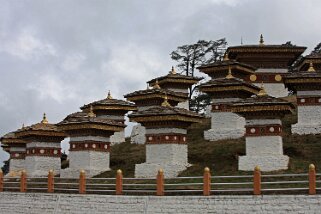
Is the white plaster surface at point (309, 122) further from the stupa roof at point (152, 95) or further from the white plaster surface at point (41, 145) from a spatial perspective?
the white plaster surface at point (41, 145)

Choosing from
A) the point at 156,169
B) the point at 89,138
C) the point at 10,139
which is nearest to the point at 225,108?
the point at 156,169

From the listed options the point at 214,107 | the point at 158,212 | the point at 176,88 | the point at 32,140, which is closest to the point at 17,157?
the point at 32,140

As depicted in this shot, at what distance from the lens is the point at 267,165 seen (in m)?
27.5

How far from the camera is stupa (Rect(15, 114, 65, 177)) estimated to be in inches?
1407

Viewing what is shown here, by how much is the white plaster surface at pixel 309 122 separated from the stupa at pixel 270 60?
835 centimetres

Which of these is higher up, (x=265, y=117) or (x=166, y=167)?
(x=265, y=117)

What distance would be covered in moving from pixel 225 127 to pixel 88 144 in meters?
8.78

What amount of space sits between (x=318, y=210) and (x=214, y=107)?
15.5 meters

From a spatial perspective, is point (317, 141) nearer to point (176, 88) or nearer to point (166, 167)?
point (166, 167)

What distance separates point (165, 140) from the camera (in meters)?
29.7

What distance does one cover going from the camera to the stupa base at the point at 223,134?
3412 cm

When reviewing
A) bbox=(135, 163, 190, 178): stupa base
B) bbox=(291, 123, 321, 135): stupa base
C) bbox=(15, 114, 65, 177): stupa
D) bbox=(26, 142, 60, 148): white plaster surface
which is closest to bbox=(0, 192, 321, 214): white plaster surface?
bbox=(135, 163, 190, 178): stupa base

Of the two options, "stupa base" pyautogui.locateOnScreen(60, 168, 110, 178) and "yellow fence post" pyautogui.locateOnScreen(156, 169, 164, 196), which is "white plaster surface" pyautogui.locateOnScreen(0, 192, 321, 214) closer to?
"yellow fence post" pyautogui.locateOnScreen(156, 169, 164, 196)

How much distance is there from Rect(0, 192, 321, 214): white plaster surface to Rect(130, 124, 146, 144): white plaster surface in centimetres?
1099
